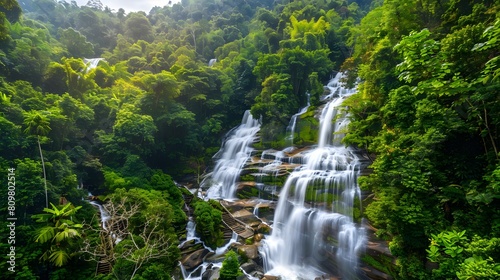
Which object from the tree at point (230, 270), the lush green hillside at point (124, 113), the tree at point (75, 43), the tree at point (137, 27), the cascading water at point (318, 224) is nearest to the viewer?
the tree at point (230, 270)

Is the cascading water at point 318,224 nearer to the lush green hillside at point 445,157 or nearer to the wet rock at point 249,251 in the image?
the wet rock at point 249,251

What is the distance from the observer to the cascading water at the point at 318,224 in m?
10.8

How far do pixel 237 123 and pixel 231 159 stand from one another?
5.57 meters

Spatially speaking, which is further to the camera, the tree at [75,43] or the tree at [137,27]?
the tree at [137,27]

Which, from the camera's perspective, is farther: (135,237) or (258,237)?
(258,237)

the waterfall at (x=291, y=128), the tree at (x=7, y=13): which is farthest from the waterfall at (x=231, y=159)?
the tree at (x=7, y=13)

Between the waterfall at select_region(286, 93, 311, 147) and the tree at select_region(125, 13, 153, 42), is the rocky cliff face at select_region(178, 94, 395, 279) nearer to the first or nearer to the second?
the waterfall at select_region(286, 93, 311, 147)

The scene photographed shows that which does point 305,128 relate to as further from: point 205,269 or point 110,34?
point 110,34

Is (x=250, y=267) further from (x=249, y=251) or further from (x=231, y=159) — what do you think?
(x=231, y=159)

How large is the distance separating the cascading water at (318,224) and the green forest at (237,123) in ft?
4.21

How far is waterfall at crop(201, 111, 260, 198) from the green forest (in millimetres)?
1172

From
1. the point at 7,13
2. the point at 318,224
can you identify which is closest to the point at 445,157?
the point at 318,224

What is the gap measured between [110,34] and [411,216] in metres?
43.7

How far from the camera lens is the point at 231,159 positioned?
20.4 metres
